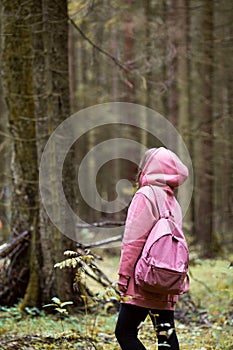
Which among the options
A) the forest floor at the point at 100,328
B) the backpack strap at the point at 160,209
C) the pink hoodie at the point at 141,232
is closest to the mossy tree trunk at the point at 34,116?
the forest floor at the point at 100,328

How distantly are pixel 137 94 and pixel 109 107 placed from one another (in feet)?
6.24

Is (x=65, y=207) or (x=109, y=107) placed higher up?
(x=109, y=107)

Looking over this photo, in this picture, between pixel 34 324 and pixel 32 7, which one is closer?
pixel 34 324

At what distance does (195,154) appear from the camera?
24.9 m

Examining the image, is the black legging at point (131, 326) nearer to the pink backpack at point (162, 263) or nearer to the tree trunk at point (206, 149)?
the pink backpack at point (162, 263)

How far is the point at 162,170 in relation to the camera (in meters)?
4.87

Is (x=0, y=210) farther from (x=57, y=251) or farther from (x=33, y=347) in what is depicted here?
(x=33, y=347)

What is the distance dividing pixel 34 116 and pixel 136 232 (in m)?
4.04

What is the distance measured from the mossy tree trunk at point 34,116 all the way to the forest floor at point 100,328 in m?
0.47

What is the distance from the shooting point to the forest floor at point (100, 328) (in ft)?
18.4

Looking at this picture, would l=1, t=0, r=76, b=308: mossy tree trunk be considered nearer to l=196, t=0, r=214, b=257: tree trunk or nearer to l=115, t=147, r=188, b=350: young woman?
l=115, t=147, r=188, b=350: young woman

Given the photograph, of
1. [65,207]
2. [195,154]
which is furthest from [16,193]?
[195,154]

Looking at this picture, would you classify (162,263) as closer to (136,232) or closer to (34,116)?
(136,232)

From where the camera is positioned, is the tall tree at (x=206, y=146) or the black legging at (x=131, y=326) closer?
the black legging at (x=131, y=326)
